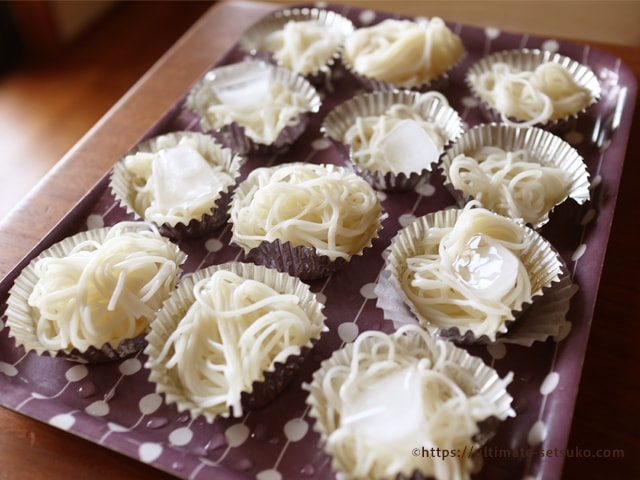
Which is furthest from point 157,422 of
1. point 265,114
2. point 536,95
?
point 536,95

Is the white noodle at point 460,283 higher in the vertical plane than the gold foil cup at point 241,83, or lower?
lower

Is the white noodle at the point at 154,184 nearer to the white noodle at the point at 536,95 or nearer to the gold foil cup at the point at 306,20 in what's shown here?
the gold foil cup at the point at 306,20

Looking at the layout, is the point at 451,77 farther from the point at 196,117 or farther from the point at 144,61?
the point at 144,61

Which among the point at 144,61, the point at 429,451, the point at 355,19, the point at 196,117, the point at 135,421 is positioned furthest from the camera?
the point at 144,61

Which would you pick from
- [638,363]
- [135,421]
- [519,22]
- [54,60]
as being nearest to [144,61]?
[54,60]

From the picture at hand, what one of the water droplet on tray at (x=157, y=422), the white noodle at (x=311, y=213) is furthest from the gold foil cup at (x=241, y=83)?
the water droplet on tray at (x=157, y=422)
